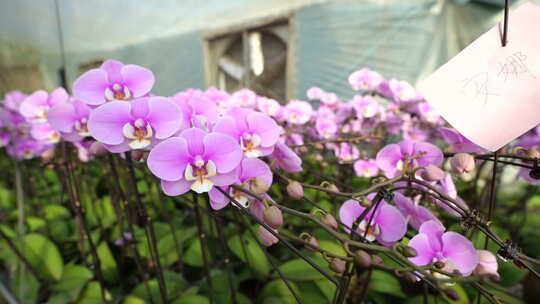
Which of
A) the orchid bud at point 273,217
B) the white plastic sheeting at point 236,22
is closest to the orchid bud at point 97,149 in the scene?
the orchid bud at point 273,217

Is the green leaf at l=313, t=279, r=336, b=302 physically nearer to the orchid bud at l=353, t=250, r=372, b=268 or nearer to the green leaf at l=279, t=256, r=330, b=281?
the green leaf at l=279, t=256, r=330, b=281

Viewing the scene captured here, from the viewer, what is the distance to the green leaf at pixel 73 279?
0.60m

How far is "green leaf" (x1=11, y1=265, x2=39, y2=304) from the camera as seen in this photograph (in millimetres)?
609

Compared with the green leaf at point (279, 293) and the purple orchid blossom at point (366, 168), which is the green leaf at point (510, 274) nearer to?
the purple orchid blossom at point (366, 168)

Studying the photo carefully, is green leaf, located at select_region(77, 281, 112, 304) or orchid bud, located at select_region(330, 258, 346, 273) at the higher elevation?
orchid bud, located at select_region(330, 258, 346, 273)

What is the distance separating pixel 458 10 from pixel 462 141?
5.52 feet

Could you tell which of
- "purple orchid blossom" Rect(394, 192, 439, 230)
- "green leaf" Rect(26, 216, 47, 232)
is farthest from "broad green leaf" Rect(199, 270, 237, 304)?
"green leaf" Rect(26, 216, 47, 232)

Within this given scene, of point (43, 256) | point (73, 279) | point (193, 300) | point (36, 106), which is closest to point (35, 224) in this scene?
point (43, 256)

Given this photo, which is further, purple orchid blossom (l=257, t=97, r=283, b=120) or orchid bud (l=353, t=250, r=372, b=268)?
purple orchid blossom (l=257, t=97, r=283, b=120)

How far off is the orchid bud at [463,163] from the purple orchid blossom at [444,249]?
0.05 metres

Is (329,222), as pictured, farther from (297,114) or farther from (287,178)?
(297,114)

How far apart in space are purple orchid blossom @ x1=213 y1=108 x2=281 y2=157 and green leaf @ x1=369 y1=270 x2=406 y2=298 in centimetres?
36

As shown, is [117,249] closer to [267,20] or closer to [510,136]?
[510,136]

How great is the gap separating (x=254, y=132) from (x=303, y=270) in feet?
0.98
